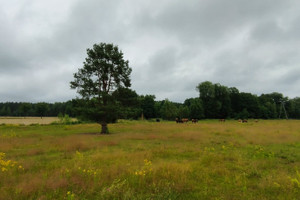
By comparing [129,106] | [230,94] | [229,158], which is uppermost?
[230,94]

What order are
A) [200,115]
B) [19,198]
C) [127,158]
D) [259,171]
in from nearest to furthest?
[19,198]
[259,171]
[127,158]
[200,115]

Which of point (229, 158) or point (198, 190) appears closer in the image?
point (198, 190)

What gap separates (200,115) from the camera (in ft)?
240

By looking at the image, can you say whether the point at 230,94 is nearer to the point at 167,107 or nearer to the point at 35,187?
the point at 167,107

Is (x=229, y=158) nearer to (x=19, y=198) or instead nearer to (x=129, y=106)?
(x=19, y=198)

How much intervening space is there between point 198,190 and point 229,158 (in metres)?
5.12

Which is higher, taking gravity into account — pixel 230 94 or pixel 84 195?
pixel 230 94

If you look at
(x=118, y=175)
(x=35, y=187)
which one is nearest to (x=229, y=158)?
(x=118, y=175)

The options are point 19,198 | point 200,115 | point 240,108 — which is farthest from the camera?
point 240,108

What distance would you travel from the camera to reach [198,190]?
5.69 meters

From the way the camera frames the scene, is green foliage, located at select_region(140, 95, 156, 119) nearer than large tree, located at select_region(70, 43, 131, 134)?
No

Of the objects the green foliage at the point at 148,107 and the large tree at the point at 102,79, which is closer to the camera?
the large tree at the point at 102,79

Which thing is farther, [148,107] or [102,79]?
[148,107]

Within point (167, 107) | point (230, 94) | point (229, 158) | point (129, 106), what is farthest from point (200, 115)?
point (229, 158)
